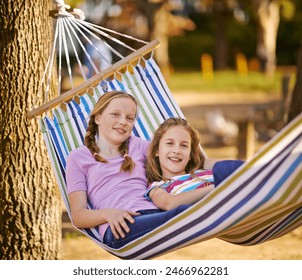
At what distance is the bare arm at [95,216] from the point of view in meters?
2.39

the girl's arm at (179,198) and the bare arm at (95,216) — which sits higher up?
the girl's arm at (179,198)

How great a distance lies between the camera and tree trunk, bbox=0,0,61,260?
9.64ft

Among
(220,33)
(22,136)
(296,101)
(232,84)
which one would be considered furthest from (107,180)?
(220,33)

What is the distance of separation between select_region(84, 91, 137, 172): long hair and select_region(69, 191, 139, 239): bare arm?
185mm

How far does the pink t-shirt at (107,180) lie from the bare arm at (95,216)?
0.04 metres

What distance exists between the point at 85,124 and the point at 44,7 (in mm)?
586

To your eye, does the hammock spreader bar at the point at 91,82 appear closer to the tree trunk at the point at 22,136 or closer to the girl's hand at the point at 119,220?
the tree trunk at the point at 22,136

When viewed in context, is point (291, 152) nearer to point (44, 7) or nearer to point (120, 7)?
point (44, 7)

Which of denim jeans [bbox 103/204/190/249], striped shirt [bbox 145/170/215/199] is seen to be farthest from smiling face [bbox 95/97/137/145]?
denim jeans [bbox 103/204/190/249]

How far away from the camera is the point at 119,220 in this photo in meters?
2.40

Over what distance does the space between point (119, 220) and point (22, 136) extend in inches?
29.8

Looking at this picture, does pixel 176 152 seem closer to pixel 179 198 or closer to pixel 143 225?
pixel 179 198

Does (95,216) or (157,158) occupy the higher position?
(157,158)

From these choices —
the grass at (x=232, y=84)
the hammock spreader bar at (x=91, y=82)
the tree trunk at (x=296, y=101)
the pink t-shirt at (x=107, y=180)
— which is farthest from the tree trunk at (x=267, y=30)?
the pink t-shirt at (x=107, y=180)
